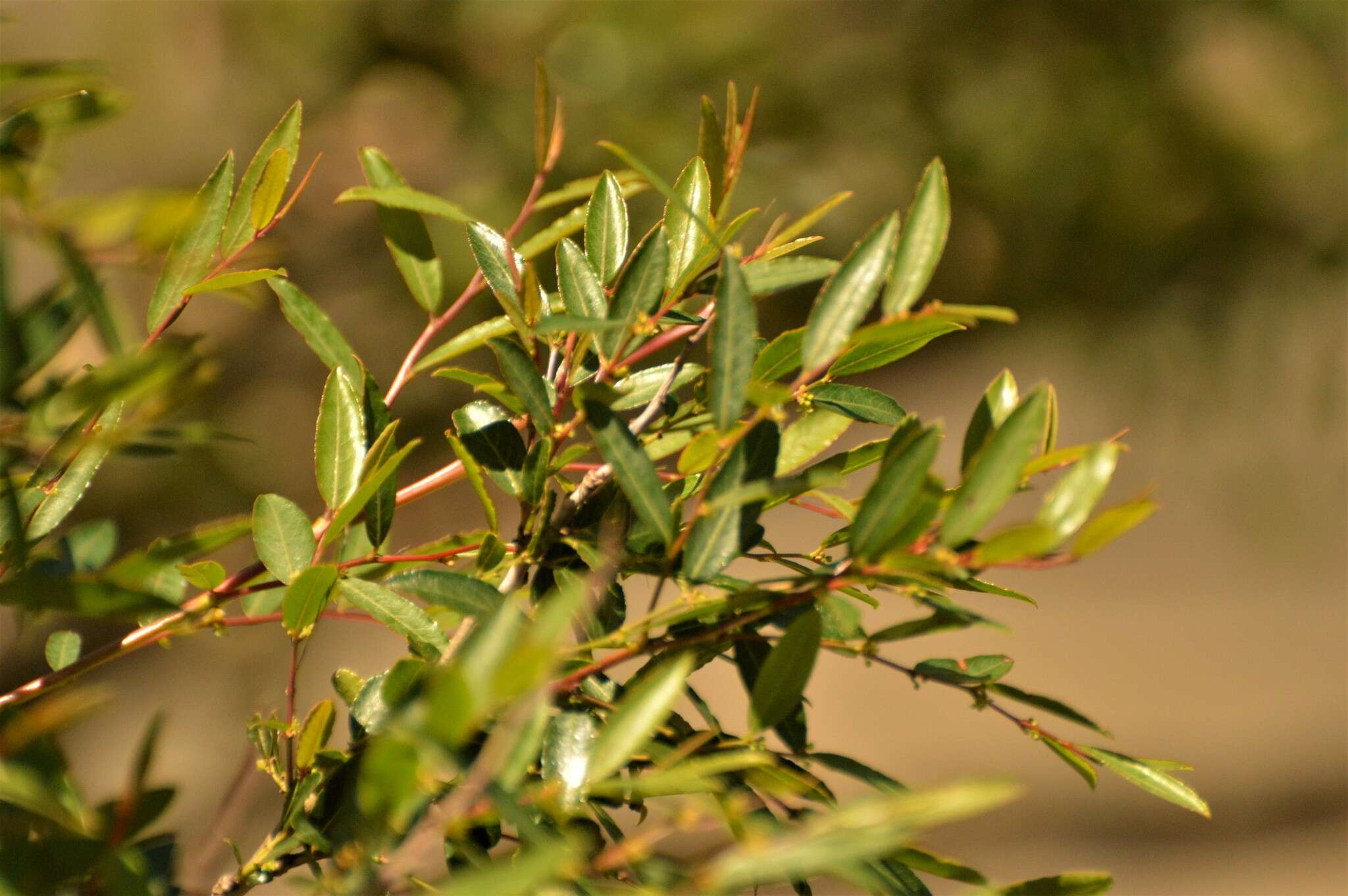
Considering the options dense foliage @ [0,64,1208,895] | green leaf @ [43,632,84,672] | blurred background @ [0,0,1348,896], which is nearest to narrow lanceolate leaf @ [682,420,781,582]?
dense foliage @ [0,64,1208,895]

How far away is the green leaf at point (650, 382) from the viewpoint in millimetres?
299

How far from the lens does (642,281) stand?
27 centimetres

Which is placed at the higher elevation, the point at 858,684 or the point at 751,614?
the point at 751,614

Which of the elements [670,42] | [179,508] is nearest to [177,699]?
[179,508]

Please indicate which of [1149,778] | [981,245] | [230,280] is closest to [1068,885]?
[1149,778]

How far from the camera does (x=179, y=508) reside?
5.57 ft

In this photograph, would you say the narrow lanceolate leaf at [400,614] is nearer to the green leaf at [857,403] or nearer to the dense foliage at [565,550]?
A: the dense foliage at [565,550]

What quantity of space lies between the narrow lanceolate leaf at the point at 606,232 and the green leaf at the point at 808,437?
0.23 feet

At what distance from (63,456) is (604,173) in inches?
6.7

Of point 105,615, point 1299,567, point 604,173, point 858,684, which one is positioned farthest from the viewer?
point 1299,567

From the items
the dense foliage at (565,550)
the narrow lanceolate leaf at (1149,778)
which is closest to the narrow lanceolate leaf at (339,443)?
the dense foliage at (565,550)

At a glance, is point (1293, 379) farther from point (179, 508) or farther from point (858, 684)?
point (179, 508)

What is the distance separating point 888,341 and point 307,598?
0.17 meters

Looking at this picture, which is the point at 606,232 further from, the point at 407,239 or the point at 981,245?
the point at 981,245
